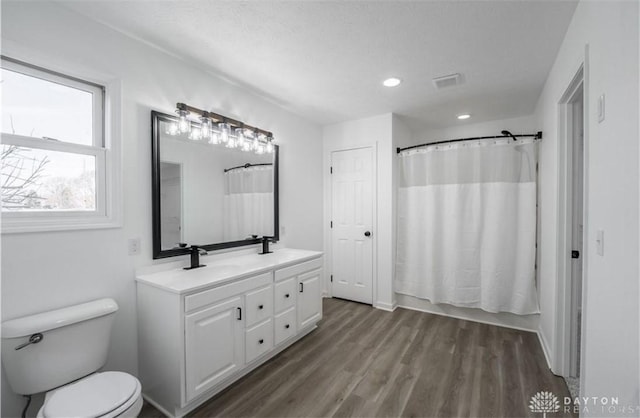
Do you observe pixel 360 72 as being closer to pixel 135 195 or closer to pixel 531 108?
pixel 135 195

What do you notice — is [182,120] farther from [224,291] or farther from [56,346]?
[56,346]

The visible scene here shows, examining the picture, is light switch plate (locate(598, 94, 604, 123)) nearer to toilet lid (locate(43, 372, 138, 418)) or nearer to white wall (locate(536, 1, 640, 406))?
white wall (locate(536, 1, 640, 406))

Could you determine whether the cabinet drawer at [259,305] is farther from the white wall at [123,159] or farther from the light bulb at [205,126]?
the light bulb at [205,126]

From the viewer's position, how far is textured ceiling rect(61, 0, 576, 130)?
5.17ft

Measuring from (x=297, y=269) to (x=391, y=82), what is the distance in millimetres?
1907

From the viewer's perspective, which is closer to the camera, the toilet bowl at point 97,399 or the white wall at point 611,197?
the white wall at point 611,197

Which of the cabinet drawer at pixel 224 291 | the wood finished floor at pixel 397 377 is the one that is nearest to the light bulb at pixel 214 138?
the cabinet drawer at pixel 224 291

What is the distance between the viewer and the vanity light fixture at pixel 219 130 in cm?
206

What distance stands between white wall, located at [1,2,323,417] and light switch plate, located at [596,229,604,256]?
8.31ft

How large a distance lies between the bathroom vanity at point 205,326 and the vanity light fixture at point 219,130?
1040mm

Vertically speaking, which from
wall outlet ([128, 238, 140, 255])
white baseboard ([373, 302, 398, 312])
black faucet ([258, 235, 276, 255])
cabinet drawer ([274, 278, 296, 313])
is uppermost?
wall outlet ([128, 238, 140, 255])

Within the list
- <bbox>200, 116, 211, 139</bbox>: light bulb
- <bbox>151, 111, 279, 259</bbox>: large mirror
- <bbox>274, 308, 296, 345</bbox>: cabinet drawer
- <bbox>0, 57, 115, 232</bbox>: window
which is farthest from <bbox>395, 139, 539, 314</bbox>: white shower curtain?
<bbox>0, 57, 115, 232</bbox>: window

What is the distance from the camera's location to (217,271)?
6.71 ft

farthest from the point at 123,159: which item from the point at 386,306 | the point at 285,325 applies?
the point at 386,306
